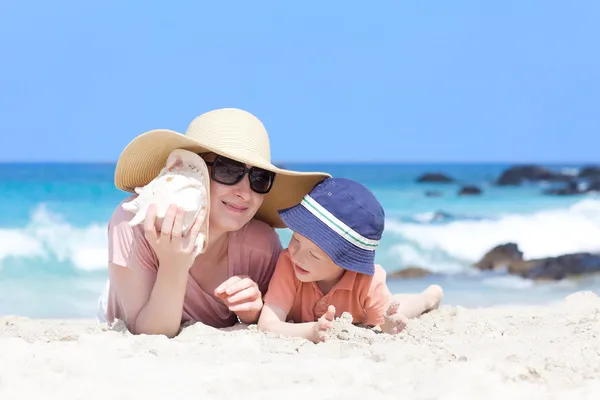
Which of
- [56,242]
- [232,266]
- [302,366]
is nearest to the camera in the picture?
[302,366]

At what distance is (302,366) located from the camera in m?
2.69

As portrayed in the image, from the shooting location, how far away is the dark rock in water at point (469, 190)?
52.9 ft

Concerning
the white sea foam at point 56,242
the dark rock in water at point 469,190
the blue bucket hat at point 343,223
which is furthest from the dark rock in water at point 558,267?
the blue bucket hat at point 343,223

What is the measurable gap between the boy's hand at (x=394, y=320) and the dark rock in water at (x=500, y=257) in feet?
23.5

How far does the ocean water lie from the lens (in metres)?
8.91

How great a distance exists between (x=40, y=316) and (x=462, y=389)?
20.5 ft

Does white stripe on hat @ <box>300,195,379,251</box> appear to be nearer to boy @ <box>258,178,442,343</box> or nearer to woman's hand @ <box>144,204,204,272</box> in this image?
boy @ <box>258,178,442,343</box>

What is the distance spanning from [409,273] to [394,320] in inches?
287

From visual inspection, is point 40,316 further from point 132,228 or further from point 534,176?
point 534,176

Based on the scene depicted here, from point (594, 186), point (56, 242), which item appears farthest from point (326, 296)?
point (594, 186)

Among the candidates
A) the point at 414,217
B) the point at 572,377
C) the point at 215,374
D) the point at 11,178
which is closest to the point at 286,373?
the point at 215,374

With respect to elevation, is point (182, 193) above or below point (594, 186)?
above

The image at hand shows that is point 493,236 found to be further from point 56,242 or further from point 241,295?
point 241,295

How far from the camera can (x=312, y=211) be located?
11.5 feet
